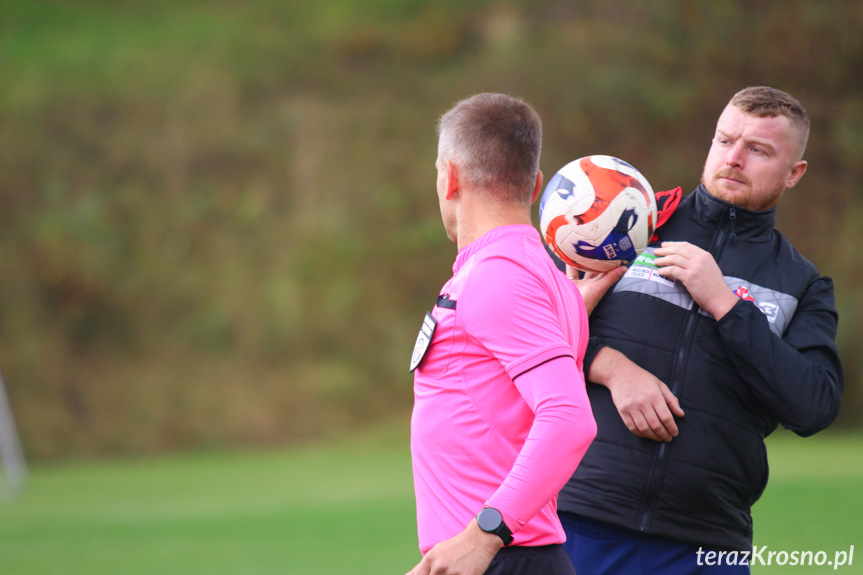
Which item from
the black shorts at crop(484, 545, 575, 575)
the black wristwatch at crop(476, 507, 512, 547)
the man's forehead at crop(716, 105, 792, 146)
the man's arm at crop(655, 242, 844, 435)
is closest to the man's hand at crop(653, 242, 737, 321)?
the man's arm at crop(655, 242, 844, 435)

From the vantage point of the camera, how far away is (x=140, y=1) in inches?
818

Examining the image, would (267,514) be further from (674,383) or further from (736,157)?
(736,157)

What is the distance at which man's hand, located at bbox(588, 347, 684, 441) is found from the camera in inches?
115

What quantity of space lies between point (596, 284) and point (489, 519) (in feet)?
3.79

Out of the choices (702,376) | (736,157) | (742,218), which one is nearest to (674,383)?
(702,376)

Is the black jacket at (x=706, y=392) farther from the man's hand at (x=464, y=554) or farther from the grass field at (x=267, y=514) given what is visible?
the grass field at (x=267, y=514)

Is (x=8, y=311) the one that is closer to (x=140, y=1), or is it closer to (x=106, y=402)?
(x=106, y=402)

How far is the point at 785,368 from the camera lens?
283 centimetres

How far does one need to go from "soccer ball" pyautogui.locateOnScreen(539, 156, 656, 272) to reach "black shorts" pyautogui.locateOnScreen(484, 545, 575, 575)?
3.27 feet

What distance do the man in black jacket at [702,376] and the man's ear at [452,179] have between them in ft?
2.88

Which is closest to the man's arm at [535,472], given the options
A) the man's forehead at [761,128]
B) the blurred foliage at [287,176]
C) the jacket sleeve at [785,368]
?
the jacket sleeve at [785,368]

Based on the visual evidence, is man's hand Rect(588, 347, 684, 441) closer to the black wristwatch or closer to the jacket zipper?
the jacket zipper

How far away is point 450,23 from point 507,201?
18100mm

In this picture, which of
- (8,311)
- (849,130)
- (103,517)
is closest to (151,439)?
(8,311)
